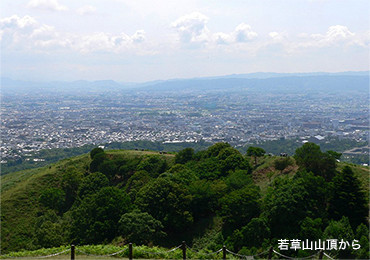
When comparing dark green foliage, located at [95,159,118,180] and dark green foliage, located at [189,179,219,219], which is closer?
dark green foliage, located at [189,179,219,219]

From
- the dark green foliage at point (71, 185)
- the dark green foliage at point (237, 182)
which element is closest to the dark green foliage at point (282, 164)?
the dark green foliage at point (237, 182)

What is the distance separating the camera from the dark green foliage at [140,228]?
17234 millimetres

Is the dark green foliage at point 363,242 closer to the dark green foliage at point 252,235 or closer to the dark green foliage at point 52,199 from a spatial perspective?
the dark green foliage at point 252,235

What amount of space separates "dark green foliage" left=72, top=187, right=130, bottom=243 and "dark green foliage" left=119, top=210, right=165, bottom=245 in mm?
1268

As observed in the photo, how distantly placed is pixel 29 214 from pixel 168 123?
92.8 meters

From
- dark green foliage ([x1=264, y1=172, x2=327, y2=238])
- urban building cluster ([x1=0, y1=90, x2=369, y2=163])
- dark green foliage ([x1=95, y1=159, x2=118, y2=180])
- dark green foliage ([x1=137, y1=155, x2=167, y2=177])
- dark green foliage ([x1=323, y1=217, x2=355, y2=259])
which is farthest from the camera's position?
urban building cluster ([x1=0, y1=90, x2=369, y2=163])

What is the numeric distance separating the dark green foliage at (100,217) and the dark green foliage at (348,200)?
42.9ft

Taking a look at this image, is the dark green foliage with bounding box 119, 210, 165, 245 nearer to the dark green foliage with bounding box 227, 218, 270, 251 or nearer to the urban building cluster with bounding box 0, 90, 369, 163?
the dark green foliage with bounding box 227, 218, 270, 251

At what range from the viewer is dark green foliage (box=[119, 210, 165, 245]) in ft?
56.5

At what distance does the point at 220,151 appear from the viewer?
30219 mm

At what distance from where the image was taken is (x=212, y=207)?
21.1 meters

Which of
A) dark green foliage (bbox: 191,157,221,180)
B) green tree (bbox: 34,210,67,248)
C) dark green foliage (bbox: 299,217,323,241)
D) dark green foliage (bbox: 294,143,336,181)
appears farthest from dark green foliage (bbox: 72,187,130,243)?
dark green foliage (bbox: 294,143,336,181)

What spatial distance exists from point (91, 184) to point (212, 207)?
12.7m

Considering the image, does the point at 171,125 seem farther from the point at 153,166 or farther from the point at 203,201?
the point at 203,201
